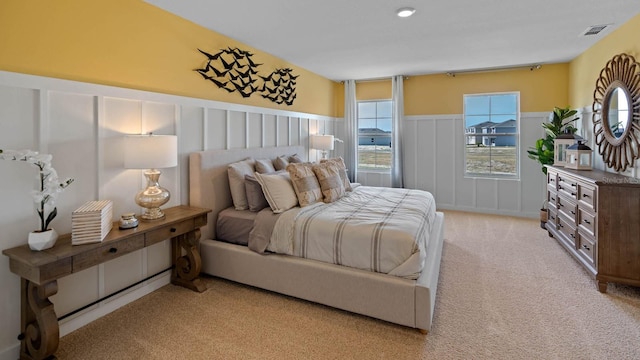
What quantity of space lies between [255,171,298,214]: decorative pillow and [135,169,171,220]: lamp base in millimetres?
856

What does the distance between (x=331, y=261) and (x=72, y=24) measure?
2.51 metres

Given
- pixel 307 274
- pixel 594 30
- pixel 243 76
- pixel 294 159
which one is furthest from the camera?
pixel 294 159

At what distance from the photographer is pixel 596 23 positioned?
10.8 ft

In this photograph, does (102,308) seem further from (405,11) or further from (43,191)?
(405,11)

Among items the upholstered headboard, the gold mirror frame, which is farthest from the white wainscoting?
the upholstered headboard

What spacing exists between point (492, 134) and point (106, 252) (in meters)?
5.69

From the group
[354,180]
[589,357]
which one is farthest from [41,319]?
[354,180]

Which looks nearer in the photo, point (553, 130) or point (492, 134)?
point (553, 130)

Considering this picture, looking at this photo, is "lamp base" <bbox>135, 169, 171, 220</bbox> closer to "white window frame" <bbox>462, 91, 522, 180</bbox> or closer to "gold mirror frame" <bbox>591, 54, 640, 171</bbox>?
"gold mirror frame" <bbox>591, 54, 640, 171</bbox>

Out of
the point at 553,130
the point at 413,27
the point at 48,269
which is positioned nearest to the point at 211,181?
the point at 48,269

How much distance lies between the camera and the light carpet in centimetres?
201

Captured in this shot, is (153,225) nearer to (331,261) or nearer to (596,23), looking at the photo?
(331,261)

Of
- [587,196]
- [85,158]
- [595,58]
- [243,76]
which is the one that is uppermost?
[595,58]

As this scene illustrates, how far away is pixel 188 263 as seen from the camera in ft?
9.47
